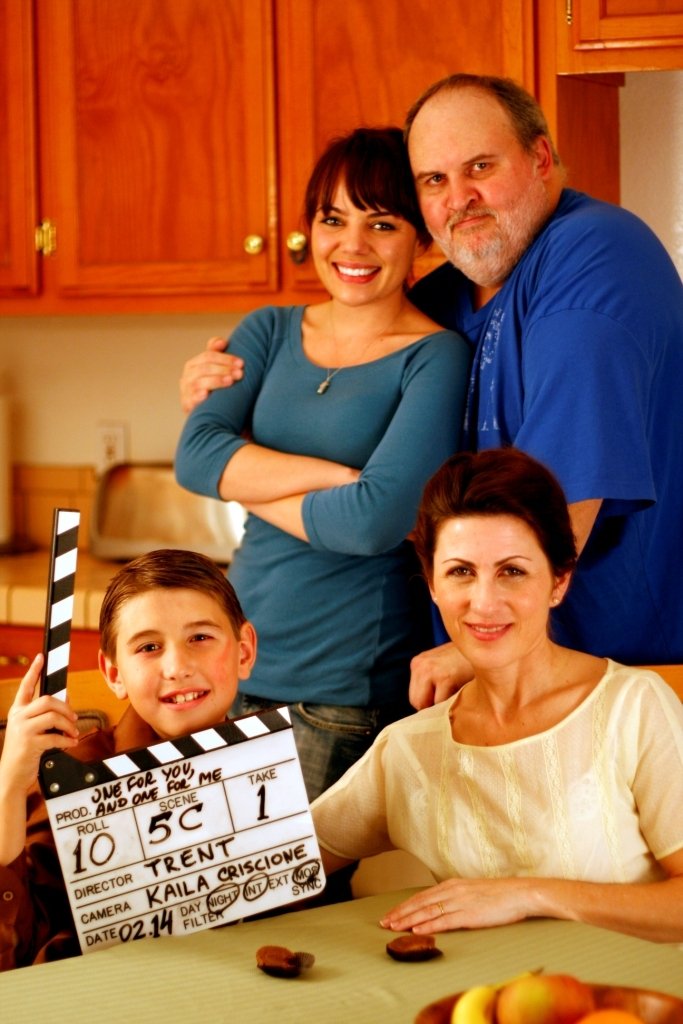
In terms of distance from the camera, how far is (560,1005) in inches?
33.1

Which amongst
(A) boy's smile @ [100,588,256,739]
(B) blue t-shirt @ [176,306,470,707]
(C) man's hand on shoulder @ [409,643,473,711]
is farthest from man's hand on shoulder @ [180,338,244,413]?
(A) boy's smile @ [100,588,256,739]

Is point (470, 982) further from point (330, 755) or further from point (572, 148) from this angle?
point (572, 148)

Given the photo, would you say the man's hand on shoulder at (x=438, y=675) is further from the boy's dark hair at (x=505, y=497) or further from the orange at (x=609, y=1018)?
the orange at (x=609, y=1018)

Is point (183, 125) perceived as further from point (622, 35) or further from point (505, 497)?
point (505, 497)

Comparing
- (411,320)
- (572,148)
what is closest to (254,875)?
(411,320)

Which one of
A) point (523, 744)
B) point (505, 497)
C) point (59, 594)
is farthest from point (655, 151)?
point (59, 594)

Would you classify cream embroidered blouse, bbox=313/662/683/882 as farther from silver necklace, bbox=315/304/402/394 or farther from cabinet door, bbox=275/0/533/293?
cabinet door, bbox=275/0/533/293

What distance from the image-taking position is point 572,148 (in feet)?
8.23

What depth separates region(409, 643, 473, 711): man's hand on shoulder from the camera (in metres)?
1.54

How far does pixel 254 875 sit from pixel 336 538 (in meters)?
0.65

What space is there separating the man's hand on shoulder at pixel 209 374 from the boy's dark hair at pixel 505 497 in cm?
63

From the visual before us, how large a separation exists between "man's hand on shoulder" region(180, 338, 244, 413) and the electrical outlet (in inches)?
56.4

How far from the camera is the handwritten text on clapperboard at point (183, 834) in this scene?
115 centimetres

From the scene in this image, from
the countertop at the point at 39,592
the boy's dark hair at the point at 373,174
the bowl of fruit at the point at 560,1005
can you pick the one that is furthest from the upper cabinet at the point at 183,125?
the bowl of fruit at the point at 560,1005
